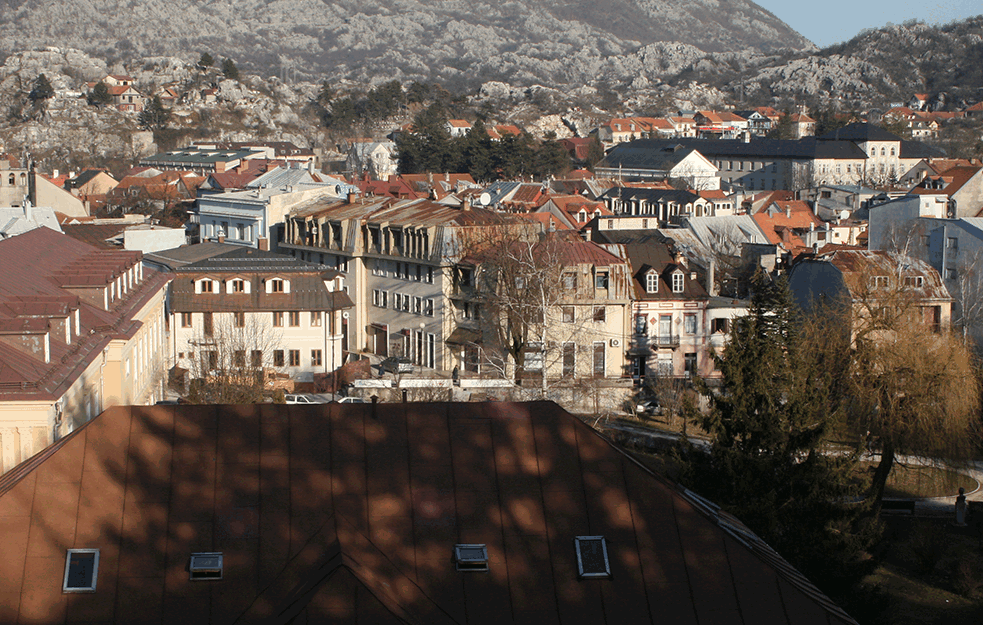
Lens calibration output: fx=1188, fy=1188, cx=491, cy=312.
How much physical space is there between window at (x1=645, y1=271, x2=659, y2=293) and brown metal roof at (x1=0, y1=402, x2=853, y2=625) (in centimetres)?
3424

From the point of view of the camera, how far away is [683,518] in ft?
45.7

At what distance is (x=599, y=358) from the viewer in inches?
1874

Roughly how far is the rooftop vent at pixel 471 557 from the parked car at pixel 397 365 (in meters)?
35.3

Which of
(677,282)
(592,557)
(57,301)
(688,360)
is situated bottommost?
(688,360)

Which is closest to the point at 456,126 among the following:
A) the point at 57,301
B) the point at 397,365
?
the point at 397,365

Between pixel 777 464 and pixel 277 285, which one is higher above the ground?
pixel 277 285

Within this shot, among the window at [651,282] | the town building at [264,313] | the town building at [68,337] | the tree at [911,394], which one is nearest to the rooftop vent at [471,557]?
the town building at [68,337]

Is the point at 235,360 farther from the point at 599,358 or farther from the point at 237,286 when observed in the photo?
the point at 599,358

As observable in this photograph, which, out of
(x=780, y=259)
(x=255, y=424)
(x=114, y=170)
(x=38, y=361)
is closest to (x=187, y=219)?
(x=780, y=259)

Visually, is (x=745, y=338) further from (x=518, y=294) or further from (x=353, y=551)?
(x=518, y=294)

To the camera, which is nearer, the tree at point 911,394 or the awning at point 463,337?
the tree at point 911,394

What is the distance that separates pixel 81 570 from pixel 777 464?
15.3 metres

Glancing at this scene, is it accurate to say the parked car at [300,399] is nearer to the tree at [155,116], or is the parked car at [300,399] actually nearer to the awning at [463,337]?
the awning at [463,337]

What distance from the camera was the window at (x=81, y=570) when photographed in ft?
41.9
